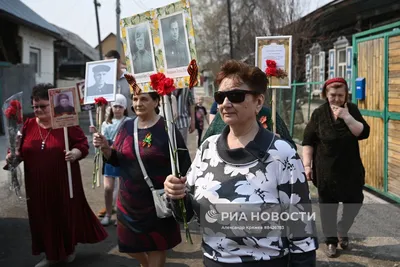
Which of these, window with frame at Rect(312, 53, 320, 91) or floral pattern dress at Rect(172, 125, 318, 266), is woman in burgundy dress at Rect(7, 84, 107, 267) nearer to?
floral pattern dress at Rect(172, 125, 318, 266)

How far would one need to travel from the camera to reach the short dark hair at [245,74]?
2.39 metres

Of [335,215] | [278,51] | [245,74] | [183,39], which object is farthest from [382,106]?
[245,74]

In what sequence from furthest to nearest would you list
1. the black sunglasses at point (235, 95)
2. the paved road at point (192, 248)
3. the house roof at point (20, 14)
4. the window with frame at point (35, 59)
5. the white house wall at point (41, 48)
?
the window with frame at point (35, 59)
the white house wall at point (41, 48)
the house roof at point (20, 14)
the paved road at point (192, 248)
the black sunglasses at point (235, 95)

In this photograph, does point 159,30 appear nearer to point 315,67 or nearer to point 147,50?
point 147,50

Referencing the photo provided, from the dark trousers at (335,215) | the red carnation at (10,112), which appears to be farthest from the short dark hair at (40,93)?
the dark trousers at (335,215)

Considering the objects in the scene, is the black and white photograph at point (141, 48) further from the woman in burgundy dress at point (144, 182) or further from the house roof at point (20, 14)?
the house roof at point (20, 14)

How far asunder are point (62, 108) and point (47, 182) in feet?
2.40

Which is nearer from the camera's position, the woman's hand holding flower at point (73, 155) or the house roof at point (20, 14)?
the woman's hand holding flower at point (73, 155)

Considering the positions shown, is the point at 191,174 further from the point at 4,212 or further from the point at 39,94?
the point at 4,212

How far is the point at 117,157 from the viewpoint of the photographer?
3766 millimetres

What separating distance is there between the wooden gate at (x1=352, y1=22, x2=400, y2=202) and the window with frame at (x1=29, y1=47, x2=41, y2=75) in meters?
15.9

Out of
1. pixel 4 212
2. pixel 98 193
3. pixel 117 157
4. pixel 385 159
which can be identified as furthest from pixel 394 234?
pixel 4 212

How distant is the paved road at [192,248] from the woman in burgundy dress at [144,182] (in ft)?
3.55

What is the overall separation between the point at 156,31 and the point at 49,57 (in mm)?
20163
